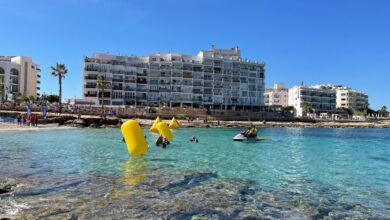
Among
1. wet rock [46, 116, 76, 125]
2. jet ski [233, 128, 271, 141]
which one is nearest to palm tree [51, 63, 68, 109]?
wet rock [46, 116, 76, 125]

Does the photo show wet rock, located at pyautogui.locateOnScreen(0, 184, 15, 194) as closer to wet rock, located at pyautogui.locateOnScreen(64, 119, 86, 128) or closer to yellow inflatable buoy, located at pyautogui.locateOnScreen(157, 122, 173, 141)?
yellow inflatable buoy, located at pyautogui.locateOnScreen(157, 122, 173, 141)

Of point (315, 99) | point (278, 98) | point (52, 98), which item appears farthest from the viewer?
point (278, 98)

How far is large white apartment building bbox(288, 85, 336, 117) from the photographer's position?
17775 centimetres

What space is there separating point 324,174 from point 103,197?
46.3 ft

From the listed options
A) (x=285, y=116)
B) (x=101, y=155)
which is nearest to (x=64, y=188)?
(x=101, y=155)

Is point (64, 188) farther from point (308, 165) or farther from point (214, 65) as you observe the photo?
point (214, 65)

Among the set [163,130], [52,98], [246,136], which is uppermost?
[52,98]

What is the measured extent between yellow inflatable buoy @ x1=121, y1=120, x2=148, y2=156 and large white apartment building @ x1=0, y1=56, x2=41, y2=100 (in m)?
113

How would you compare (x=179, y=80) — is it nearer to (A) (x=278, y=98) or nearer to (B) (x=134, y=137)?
(A) (x=278, y=98)

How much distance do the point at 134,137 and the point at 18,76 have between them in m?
133

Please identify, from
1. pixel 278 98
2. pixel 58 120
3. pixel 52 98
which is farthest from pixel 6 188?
pixel 278 98

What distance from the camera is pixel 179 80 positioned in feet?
463

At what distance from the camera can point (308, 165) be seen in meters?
27.3

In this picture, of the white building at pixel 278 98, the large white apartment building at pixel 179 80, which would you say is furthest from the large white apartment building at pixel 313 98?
the large white apartment building at pixel 179 80
